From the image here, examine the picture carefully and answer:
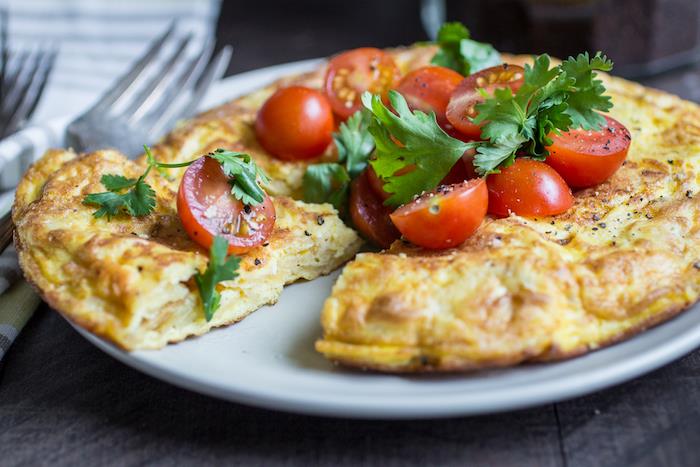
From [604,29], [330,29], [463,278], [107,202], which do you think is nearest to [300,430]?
[463,278]

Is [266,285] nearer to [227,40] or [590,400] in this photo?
[590,400]

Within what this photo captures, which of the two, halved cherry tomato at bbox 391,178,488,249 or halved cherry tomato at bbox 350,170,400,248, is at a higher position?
halved cherry tomato at bbox 391,178,488,249

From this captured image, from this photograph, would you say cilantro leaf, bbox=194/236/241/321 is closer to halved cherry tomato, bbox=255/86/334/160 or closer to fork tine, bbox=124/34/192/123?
halved cherry tomato, bbox=255/86/334/160

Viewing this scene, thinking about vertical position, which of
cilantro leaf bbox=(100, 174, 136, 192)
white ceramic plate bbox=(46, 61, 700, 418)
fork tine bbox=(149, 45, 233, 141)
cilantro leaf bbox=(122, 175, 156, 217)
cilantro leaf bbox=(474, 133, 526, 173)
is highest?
cilantro leaf bbox=(474, 133, 526, 173)

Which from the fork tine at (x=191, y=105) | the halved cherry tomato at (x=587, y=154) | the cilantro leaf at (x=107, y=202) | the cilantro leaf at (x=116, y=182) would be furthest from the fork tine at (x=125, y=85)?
the halved cherry tomato at (x=587, y=154)

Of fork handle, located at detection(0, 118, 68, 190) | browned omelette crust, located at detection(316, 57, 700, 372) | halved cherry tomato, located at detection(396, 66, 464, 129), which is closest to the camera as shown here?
browned omelette crust, located at detection(316, 57, 700, 372)

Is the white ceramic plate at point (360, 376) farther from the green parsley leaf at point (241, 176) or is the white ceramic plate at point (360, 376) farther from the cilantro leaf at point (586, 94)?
the cilantro leaf at point (586, 94)

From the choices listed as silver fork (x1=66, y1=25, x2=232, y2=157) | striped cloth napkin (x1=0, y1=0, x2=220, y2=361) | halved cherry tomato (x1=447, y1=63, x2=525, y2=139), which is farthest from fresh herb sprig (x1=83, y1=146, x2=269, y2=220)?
striped cloth napkin (x1=0, y1=0, x2=220, y2=361)
